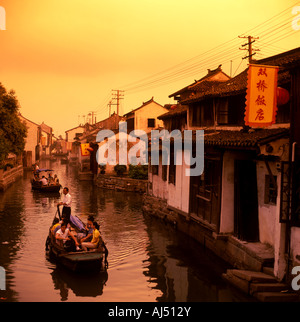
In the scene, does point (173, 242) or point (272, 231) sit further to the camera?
point (173, 242)

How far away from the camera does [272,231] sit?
1434 cm

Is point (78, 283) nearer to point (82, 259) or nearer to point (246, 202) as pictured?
point (82, 259)

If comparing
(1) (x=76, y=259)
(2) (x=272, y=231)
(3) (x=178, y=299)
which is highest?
(2) (x=272, y=231)

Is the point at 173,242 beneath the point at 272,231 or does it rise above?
beneath

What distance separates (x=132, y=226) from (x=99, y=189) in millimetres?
18605

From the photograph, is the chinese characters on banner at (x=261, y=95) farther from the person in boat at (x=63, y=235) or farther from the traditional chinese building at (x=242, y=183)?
the person in boat at (x=63, y=235)

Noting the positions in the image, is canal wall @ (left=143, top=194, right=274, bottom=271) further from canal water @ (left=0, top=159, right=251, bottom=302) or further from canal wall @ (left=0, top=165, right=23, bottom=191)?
canal wall @ (left=0, top=165, right=23, bottom=191)

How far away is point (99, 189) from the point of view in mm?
42594

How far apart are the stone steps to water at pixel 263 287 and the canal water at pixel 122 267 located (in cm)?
42

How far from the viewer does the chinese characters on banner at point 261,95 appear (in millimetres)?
13273
